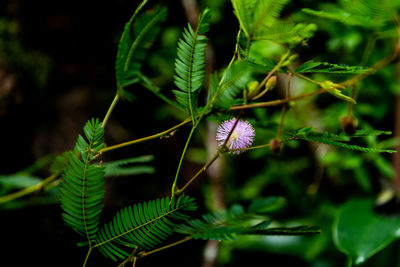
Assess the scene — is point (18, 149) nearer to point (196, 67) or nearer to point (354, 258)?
point (196, 67)

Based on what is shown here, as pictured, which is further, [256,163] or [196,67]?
[256,163]

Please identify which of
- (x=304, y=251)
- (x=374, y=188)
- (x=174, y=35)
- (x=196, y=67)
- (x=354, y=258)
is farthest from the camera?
(x=174, y=35)

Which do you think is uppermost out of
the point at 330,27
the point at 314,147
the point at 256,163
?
the point at 330,27

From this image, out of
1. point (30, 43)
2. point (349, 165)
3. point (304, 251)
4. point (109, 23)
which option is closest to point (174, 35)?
point (109, 23)

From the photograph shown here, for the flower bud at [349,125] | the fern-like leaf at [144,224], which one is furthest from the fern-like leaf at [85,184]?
the flower bud at [349,125]

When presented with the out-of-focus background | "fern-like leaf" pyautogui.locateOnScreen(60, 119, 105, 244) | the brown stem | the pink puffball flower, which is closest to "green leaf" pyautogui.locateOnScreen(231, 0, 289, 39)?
the pink puffball flower
